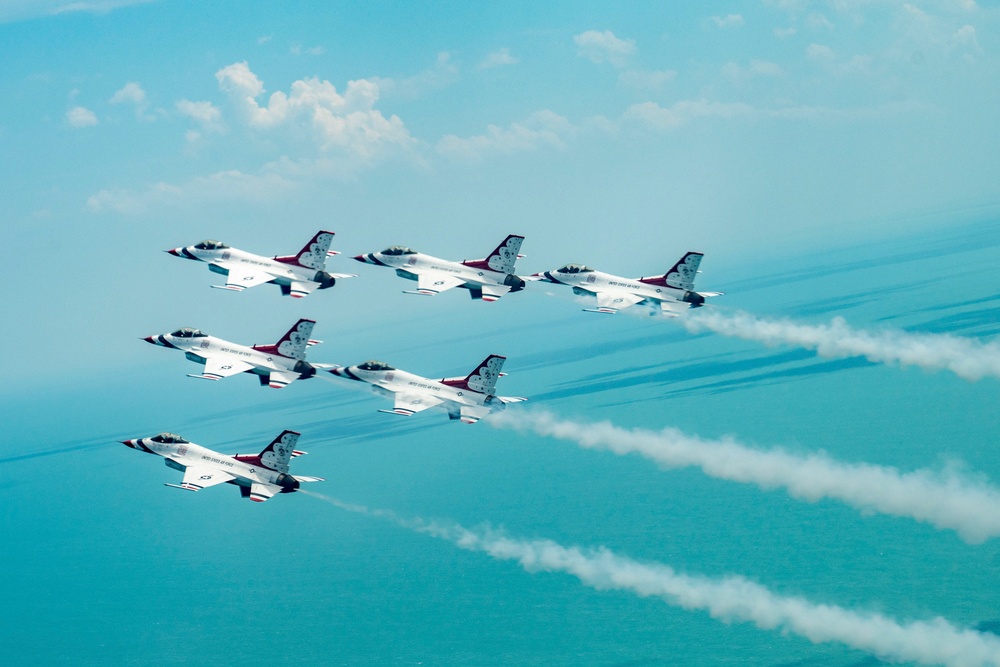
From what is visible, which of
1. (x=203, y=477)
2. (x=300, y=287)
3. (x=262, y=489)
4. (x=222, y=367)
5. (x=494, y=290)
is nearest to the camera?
(x=262, y=489)

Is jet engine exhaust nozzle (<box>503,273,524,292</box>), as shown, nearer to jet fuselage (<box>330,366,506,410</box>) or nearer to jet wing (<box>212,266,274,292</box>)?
jet fuselage (<box>330,366,506,410</box>)

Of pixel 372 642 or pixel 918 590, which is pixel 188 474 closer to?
pixel 372 642

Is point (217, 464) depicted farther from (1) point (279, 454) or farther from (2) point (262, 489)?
(1) point (279, 454)

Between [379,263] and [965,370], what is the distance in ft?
200

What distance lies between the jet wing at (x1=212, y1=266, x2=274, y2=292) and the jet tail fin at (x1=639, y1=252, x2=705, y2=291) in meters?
34.9

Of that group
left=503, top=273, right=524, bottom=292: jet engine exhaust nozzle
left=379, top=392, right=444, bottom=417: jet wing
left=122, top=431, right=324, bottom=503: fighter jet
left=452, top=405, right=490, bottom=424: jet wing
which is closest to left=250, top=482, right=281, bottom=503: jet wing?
left=122, top=431, right=324, bottom=503: fighter jet

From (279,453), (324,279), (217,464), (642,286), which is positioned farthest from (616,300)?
(217,464)

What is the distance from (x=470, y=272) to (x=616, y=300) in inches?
538

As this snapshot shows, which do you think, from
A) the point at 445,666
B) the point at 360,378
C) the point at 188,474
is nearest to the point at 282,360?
the point at 360,378

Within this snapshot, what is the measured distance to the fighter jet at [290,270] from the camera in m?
86.9

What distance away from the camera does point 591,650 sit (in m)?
180

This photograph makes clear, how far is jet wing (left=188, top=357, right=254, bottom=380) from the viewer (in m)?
84.3

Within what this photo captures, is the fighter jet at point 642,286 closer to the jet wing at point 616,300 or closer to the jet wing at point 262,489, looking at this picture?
the jet wing at point 616,300

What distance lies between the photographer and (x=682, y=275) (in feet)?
296
